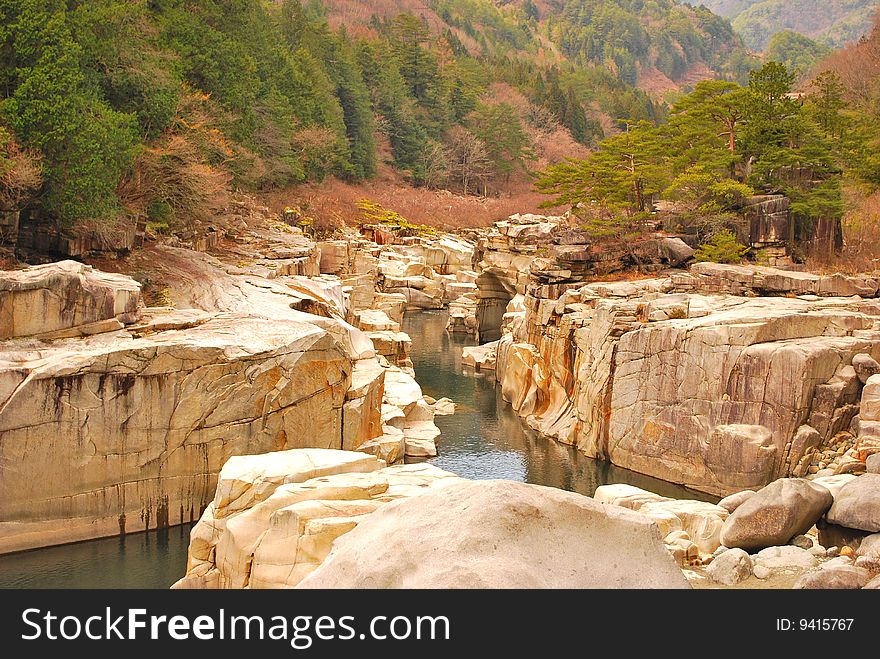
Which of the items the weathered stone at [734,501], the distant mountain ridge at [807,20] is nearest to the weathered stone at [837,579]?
the weathered stone at [734,501]

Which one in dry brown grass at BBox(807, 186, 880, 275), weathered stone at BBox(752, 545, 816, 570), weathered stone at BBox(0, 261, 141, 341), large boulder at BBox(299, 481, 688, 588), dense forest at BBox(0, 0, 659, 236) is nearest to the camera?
large boulder at BBox(299, 481, 688, 588)

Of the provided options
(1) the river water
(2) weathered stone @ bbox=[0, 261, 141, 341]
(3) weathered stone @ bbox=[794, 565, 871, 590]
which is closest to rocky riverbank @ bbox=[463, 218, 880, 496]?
(1) the river water

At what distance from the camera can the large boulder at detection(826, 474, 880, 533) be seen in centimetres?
1120

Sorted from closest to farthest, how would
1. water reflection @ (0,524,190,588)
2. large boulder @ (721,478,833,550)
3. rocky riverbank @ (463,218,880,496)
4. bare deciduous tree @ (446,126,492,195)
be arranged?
large boulder @ (721,478,833,550), water reflection @ (0,524,190,588), rocky riverbank @ (463,218,880,496), bare deciduous tree @ (446,126,492,195)

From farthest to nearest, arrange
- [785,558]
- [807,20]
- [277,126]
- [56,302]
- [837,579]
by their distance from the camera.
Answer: [807,20] → [277,126] → [56,302] → [785,558] → [837,579]

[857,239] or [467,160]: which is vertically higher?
[467,160]

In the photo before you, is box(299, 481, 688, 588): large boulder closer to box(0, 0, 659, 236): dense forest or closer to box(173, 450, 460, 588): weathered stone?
box(173, 450, 460, 588): weathered stone

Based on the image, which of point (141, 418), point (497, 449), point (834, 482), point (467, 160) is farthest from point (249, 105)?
point (467, 160)

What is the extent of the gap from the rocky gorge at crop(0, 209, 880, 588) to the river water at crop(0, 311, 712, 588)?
1.70 ft

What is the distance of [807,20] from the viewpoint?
527 ft

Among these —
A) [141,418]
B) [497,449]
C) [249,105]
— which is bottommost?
[497,449]

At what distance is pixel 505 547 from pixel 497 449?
2041cm

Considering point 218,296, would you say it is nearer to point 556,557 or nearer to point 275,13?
point 556,557

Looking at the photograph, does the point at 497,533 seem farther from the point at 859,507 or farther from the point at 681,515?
the point at 681,515
